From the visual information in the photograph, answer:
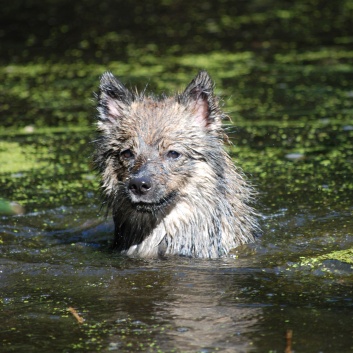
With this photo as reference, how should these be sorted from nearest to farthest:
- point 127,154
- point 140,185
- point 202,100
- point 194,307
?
1. point 194,307
2. point 140,185
3. point 127,154
4. point 202,100

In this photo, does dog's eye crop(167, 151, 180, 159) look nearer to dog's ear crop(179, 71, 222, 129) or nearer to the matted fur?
the matted fur

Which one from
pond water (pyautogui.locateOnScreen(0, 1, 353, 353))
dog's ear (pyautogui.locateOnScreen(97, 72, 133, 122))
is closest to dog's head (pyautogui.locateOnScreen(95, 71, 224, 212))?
dog's ear (pyautogui.locateOnScreen(97, 72, 133, 122))

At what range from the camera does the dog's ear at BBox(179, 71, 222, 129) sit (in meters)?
7.44

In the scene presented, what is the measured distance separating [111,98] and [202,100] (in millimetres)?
821

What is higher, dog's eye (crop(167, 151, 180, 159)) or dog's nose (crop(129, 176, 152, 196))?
dog's eye (crop(167, 151, 180, 159))

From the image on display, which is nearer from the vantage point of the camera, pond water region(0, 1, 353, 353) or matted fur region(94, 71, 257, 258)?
pond water region(0, 1, 353, 353)

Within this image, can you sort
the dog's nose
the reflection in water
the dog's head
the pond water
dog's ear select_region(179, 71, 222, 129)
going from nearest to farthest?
the reflection in water
the pond water
the dog's nose
the dog's head
dog's ear select_region(179, 71, 222, 129)

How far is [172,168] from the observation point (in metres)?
7.22

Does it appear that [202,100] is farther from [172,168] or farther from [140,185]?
[140,185]

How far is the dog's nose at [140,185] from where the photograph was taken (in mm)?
6930

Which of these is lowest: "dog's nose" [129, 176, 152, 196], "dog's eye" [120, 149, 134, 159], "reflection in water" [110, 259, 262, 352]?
"reflection in water" [110, 259, 262, 352]

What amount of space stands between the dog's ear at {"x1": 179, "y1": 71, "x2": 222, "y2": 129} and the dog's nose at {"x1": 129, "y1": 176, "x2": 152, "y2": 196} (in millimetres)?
843

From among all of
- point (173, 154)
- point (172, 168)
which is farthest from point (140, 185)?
point (173, 154)

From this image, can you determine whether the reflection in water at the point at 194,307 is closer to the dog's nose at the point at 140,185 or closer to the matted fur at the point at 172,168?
the matted fur at the point at 172,168
